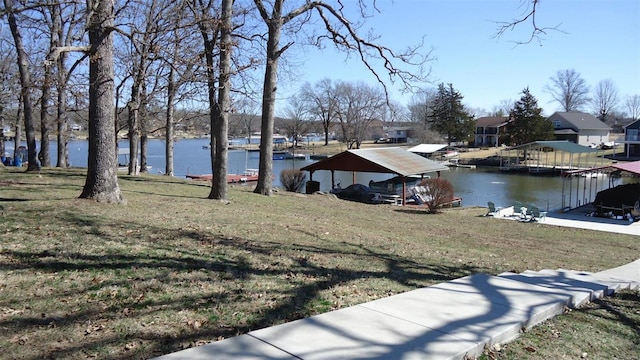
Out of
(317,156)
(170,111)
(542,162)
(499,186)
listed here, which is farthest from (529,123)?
(170,111)

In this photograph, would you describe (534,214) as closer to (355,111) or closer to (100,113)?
(100,113)

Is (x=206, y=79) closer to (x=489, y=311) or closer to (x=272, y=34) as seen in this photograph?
(x=272, y=34)

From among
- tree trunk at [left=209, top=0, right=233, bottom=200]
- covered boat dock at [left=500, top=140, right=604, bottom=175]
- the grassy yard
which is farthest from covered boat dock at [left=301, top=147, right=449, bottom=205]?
covered boat dock at [left=500, top=140, right=604, bottom=175]

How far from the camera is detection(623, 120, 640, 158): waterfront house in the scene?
219 feet

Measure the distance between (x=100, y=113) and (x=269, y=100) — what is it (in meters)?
8.34

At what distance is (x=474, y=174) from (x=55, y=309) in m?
57.5

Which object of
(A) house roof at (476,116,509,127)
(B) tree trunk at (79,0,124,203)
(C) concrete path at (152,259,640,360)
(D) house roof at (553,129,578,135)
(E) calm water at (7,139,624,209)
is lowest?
(E) calm water at (7,139,624,209)

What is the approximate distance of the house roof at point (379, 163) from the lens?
2714 centimetres

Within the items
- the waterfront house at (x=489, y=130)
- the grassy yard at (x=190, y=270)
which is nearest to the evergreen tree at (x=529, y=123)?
the waterfront house at (x=489, y=130)

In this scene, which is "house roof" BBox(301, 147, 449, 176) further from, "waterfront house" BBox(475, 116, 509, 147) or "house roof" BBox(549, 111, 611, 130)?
"waterfront house" BBox(475, 116, 509, 147)

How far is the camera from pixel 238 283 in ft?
19.2

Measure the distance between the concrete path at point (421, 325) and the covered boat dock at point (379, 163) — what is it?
1946 centimetres

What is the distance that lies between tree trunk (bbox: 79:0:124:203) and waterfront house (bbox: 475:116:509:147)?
85465mm

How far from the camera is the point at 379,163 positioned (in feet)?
89.0
